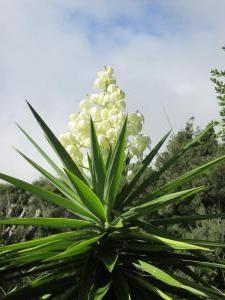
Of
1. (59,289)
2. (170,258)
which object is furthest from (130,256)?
(59,289)

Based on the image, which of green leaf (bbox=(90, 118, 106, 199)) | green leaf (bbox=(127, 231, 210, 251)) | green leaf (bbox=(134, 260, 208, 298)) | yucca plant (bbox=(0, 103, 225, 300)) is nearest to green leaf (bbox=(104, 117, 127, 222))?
yucca plant (bbox=(0, 103, 225, 300))

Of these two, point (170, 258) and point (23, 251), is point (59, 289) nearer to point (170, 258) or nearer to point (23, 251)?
point (23, 251)

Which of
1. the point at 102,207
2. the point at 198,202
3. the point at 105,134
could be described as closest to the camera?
the point at 102,207

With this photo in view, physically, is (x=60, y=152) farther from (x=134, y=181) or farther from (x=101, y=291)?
(x=101, y=291)

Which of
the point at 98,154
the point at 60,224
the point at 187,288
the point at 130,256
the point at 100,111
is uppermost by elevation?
the point at 100,111

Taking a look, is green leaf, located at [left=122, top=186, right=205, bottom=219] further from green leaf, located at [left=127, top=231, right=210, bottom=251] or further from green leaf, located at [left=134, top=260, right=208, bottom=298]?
green leaf, located at [left=134, top=260, right=208, bottom=298]

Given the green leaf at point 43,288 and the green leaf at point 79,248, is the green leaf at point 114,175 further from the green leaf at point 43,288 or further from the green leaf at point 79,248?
the green leaf at point 43,288

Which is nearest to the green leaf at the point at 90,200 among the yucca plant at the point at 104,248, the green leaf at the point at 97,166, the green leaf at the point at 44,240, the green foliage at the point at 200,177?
the yucca plant at the point at 104,248
